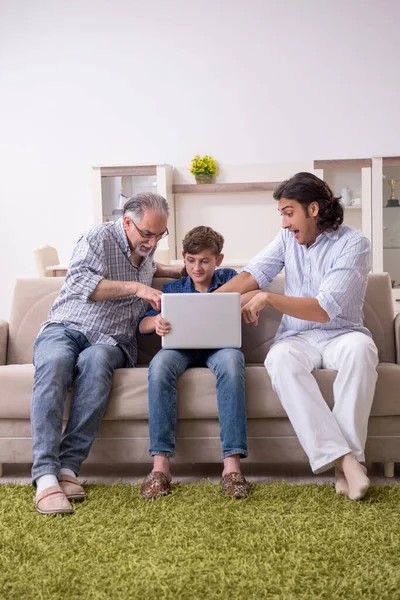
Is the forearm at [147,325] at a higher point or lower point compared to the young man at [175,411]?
higher

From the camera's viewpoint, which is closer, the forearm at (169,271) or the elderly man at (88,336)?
the elderly man at (88,336)

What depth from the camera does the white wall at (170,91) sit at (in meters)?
6.14

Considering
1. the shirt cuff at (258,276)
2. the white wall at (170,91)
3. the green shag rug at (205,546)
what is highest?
the white wall at (170,91)

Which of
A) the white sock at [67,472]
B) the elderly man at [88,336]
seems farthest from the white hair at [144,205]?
the white sock at [67,472]

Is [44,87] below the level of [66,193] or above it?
above

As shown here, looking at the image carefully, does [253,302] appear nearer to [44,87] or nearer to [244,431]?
[244,431]

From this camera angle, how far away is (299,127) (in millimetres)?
6199

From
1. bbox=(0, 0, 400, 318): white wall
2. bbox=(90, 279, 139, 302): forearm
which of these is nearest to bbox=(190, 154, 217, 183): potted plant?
bbox=(0, 0, 400, 318): white wall

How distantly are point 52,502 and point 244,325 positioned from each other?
3.60 ft

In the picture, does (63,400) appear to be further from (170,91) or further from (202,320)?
(170,91)

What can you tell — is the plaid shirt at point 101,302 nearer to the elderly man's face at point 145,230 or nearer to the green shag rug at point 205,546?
the elderly man's face at point 145,230

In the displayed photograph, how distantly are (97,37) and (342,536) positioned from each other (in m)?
5.53

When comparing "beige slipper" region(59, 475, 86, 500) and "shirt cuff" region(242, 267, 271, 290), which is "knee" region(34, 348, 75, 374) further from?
"shirt cuff" region(242, 267, 271, 290)

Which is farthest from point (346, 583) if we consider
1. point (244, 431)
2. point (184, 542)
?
point (244, 431)
